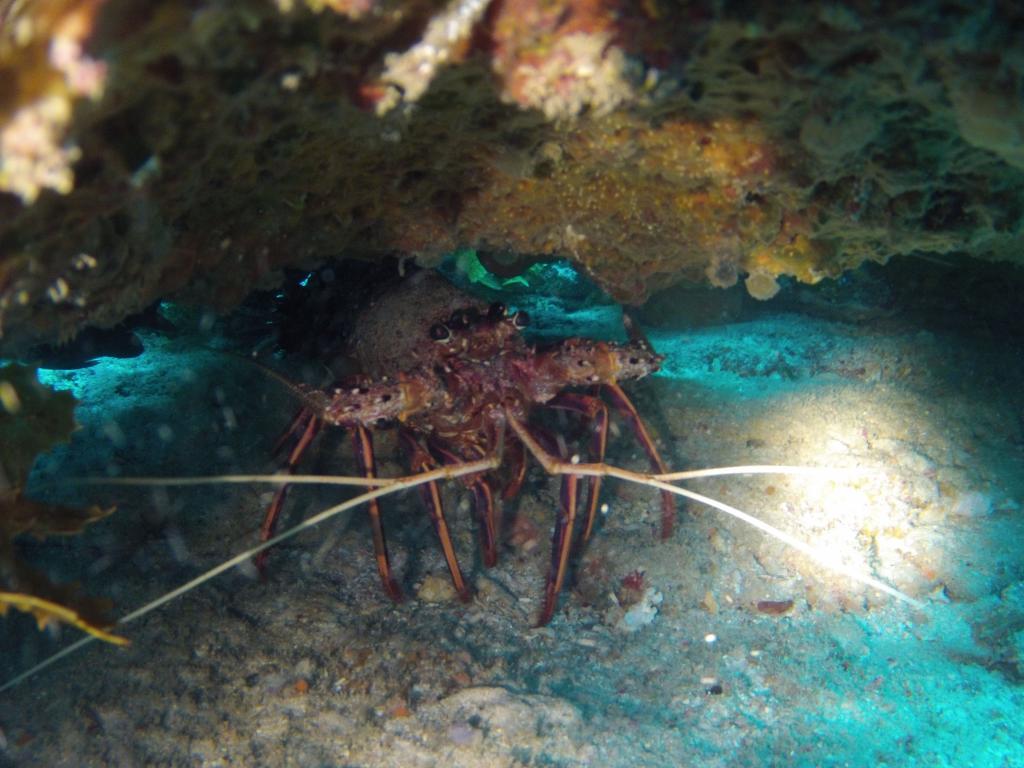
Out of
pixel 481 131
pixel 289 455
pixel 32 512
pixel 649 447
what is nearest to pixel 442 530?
pixel 289 455

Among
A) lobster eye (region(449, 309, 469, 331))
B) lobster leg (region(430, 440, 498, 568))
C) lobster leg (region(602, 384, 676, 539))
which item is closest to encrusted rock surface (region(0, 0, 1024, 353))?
lobster eye (region(449, 309, 469, 331))

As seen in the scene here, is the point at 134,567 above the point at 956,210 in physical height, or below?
below

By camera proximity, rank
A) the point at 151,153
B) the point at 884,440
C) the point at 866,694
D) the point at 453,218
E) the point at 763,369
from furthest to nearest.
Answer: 1. the point at 763,369
2. the point at 884,440
3. the point at 453,218
4. the point at 866,694
5. the point at 151,153

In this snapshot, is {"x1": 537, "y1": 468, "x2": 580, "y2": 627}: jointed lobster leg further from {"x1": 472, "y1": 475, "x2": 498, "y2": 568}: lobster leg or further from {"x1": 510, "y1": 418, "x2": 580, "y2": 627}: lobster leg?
{"x1": 472, "y1": 475, "x2": 498, "y2": 568}: lobster leg

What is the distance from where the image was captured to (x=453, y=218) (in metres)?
3.43

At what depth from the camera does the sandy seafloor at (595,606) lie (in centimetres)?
270

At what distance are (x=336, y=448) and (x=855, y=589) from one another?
12.0ft

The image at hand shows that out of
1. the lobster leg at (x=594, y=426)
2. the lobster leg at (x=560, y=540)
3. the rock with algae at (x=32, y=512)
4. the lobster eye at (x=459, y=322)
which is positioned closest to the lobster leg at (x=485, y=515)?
the lobster leg at (x=560, y=540)

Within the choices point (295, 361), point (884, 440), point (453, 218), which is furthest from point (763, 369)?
point (295, 361)

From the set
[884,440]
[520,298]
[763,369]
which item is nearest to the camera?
[884,440]

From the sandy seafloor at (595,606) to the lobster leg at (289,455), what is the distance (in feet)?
0.58

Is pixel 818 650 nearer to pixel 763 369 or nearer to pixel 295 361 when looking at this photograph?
pixel 763 369

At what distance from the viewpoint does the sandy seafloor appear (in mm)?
2697

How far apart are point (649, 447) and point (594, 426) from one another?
0.38 meters
